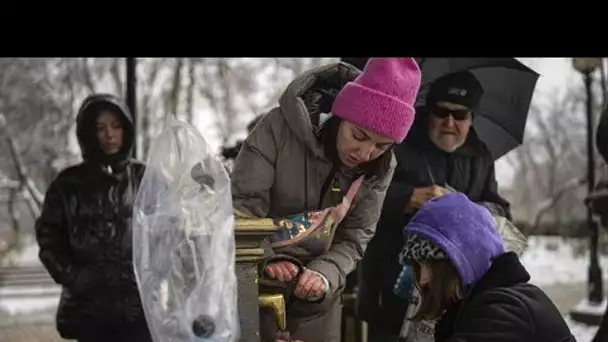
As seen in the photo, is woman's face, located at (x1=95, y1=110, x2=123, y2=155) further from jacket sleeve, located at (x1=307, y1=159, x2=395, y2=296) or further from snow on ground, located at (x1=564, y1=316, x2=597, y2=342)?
snow on ground, located at (x1=564, y1=316, x2=597, y2=342)

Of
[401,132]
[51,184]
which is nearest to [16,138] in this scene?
[51,184]

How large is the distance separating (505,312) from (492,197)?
401 millimetres

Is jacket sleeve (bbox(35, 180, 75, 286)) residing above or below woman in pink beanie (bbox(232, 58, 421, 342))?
below

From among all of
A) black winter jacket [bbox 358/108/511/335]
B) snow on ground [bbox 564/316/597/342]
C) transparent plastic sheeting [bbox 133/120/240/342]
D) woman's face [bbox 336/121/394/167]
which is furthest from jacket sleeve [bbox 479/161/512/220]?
transparent plastic sheeting [bbox 133/120/240/342]

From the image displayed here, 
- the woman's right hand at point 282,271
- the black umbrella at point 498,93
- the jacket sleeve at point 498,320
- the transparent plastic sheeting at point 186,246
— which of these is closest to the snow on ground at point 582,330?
the black umbrella at point 498,93

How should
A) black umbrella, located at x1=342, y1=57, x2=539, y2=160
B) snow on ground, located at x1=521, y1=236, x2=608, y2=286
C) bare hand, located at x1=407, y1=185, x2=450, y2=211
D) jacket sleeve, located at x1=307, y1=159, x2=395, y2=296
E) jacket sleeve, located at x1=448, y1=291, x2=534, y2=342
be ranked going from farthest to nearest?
snow on ground, located at x1=521, y1=236, x2=608, y2=286 → black umbrella, located at x1=342, y1=57, x2=539, y2=160 → bare hand, located at x1=407, y1=185, x2=450, y2=211 → jacket sleeve, located at x1=307, y1=159, x2=395, y2=296 → jacket sleeve, located at x1=448, y1=291, x2=534, y2=342

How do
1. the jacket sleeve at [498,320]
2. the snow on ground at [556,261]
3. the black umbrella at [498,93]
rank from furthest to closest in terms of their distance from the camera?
1. the snow on ground at [556,261]
2. the black umbrella at [498,93]
3. the jacket sleeve at [498,320]

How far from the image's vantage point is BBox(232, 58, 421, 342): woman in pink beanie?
38.4 inches

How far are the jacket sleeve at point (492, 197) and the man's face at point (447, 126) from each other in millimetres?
94

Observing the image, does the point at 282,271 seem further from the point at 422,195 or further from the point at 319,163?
the point at 422,195

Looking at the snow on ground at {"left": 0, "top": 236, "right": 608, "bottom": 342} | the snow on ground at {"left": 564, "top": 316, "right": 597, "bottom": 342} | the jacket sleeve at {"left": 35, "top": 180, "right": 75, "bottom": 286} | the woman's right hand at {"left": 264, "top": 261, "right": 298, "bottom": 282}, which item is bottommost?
the snow on ground at {"left": 564, "top": 316, "right": 597, "bottom": 342}

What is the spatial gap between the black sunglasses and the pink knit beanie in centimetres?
19

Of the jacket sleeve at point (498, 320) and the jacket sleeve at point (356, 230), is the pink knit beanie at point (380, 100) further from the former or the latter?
the jacket sleeve at point (498, 320)

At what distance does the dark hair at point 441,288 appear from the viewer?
932 mm
